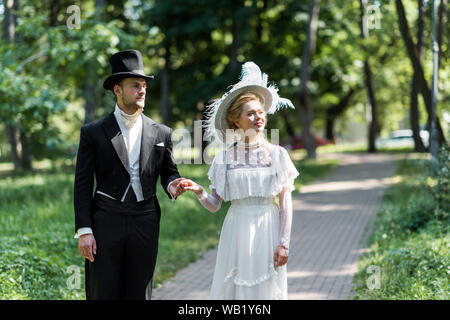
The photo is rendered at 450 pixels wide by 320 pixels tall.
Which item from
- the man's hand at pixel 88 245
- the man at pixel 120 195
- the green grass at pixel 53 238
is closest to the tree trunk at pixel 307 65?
the green grass at pixel 53 238

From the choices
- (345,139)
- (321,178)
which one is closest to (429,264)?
(321,178)

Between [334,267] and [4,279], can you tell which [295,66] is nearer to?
[334,267]

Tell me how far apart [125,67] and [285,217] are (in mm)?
1454

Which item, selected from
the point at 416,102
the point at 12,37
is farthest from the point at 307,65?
the point at 12,37

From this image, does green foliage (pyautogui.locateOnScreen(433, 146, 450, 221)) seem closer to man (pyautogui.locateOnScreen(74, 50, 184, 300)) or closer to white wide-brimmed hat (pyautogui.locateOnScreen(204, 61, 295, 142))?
white wide-brimmed hat (pyautogui.locateOnScreen(204, 61, 295, 142))

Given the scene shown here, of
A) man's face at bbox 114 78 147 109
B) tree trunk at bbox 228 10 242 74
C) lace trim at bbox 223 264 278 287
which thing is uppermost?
tree trunk at bbox 228 10 242 74

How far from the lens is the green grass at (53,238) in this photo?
605cm

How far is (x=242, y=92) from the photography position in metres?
3.93

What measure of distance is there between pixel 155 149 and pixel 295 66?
21702mm

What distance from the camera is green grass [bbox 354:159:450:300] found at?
225 inches

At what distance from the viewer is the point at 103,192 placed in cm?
393

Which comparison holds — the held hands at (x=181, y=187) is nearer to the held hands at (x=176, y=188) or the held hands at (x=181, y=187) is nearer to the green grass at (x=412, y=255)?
the held hands at (x=176, y=188)

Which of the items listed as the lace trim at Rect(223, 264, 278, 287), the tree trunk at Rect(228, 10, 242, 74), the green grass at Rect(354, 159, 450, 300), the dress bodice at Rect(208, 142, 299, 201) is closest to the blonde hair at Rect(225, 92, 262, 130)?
the dress bodice at Rect(208, 142, 299, 201)

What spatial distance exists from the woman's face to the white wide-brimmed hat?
10cm
